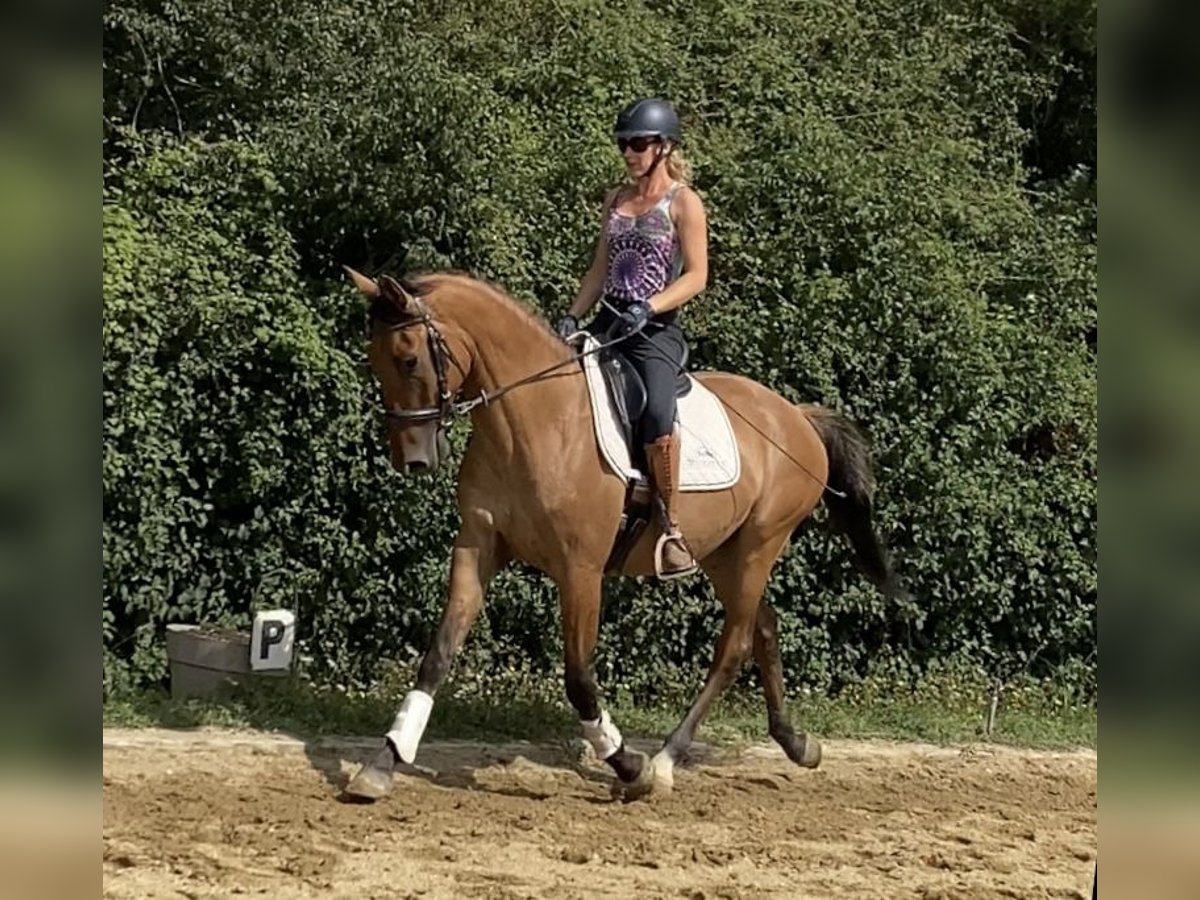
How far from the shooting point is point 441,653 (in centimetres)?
523

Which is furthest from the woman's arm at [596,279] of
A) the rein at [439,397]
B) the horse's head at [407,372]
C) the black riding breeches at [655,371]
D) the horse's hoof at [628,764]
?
the horse's hoof at [628,764]

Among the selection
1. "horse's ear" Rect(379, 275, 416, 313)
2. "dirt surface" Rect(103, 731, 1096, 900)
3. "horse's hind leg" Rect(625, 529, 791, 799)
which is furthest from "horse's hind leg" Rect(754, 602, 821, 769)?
"horse's ear" Rect(379, 275, 416, 313)

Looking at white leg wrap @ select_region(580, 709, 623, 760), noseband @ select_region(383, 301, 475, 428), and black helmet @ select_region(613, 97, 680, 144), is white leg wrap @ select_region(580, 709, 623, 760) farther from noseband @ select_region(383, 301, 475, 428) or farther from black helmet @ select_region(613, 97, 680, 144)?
black helmet @ select_region(613, 97, 680, 144)

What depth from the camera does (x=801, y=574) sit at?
7.80 metres

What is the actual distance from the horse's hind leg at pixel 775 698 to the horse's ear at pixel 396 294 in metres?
2.57

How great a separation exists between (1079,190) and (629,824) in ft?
21.9

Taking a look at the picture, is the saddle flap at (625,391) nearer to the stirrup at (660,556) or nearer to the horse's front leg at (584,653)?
the stirrup at (660,556)

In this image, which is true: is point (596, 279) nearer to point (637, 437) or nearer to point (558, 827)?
point (637, 437)

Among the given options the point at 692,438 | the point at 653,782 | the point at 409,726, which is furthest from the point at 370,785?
the point at 692,438

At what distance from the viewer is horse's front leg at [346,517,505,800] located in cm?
506

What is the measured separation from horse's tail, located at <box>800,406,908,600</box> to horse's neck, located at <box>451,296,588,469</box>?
182cm

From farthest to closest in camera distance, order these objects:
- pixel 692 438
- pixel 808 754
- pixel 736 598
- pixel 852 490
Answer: pixel 852 490 → pixel 808 754 → pixel 736 598 → pixel 692 438

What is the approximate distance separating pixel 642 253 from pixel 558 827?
2.36 m
